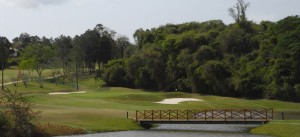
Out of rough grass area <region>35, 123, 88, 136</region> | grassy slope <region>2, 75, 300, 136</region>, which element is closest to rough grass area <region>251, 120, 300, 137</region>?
grassy slope <region>2, 75, 300, 136</region>

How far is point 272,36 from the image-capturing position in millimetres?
101562

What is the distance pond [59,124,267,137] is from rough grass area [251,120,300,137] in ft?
5.26

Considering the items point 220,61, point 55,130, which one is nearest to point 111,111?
point 55,130

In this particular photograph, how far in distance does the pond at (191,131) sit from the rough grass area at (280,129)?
1.60 meters

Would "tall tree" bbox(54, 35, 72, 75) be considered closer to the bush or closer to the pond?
the pond

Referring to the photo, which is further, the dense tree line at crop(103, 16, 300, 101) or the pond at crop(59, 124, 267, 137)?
the dense tree line at crop(103, 16, 300, 101)

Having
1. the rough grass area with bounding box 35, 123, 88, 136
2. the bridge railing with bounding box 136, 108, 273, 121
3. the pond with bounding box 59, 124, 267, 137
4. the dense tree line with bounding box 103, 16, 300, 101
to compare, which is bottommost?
the pond with bounding box 59, 124, 267, 137

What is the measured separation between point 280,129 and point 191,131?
32.6 ft

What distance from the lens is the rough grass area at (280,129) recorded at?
4556cm

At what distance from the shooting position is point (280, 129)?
47688 millimetres

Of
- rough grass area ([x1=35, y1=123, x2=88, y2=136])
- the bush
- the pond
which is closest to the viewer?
the bush

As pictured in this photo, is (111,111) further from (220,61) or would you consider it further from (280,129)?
(220,61)

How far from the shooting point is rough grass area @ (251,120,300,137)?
149 ft

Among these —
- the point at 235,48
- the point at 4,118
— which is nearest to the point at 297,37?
the point at 235,48
